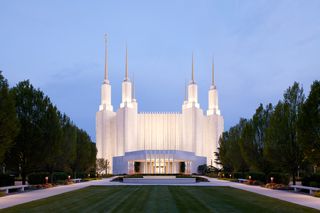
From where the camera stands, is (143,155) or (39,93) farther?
(143,155)

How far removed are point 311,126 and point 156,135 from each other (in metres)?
69.5

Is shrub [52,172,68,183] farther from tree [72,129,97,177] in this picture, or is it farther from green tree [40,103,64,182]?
tree [72,129,97,177]

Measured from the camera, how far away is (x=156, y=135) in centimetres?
8925

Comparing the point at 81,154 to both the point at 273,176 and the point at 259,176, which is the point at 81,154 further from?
the point at 273,176

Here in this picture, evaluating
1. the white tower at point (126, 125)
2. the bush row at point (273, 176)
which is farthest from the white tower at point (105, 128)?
the bush row at point (273, 176)

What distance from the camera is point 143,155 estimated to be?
7388cm

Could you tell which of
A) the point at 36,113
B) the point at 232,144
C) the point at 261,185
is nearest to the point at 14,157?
the point at 36,113

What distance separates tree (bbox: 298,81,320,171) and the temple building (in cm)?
5454

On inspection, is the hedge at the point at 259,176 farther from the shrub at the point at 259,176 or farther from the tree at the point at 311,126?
the tree at the point at 311,126

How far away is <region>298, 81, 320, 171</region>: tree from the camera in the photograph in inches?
798

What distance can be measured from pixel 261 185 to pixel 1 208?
20122mm

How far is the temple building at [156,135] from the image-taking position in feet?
248

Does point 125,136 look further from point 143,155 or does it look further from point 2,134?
point 2,134

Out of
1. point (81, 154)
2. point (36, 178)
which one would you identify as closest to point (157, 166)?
point (81, 154)
